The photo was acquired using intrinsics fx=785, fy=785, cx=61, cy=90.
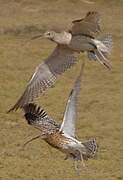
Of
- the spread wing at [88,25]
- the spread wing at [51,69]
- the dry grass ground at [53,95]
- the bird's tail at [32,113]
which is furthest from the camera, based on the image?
the dry grass ground at [53,95]

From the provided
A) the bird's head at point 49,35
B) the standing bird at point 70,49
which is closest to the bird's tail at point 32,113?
the standing bird at point 70,49

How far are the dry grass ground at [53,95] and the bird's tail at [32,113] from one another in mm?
2466

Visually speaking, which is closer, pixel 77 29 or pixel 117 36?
pixel 77 29

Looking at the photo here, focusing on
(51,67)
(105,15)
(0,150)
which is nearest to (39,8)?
(105,15)

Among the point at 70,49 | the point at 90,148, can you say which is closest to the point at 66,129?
the point at 90,148

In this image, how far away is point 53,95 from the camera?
10.6m

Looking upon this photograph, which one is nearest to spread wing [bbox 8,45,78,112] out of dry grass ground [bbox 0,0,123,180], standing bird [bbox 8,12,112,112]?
standing bird [bbox 8,12,112,112]

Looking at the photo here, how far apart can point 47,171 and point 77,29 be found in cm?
294

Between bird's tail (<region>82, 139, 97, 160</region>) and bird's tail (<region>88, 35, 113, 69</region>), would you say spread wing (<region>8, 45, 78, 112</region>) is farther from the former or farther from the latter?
bird's tail (<region>82, 139, 97, 160</region>)

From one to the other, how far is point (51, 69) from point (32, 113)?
1.39ft

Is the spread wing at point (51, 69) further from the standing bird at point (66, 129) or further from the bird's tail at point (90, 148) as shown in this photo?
the bird's tail at point (90, 148)

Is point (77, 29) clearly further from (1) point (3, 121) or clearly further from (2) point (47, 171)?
(1) point (3, 121)

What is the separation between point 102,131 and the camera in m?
8.90

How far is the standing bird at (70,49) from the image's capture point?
465cm
